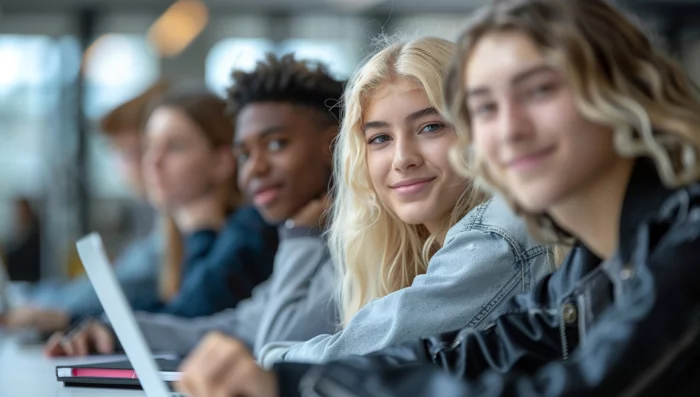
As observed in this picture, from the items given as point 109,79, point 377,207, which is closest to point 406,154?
point 377,207

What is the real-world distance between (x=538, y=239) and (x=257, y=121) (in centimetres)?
108

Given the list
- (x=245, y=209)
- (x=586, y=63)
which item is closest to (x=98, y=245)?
(x=586, y=63)

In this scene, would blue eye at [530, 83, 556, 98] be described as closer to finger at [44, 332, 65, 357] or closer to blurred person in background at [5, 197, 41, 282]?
finger at [44, 332, 65, 357]

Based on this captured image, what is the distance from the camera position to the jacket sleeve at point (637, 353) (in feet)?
2.40

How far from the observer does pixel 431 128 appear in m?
1.32

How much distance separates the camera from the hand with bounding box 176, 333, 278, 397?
84 cm

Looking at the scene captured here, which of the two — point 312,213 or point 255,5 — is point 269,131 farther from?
point 255,5

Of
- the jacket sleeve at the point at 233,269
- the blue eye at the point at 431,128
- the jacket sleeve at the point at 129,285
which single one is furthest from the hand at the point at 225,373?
the jacket sleeve at the point at 129,285

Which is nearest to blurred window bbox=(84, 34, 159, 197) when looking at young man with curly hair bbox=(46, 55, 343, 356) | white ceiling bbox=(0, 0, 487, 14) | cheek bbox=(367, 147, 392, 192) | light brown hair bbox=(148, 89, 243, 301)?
white ceiling bbox=(0, 0, 487, 14)

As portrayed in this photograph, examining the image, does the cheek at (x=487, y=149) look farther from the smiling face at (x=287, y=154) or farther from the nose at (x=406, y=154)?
the smiling face at (x=287, y=154)

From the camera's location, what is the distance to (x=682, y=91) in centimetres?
86

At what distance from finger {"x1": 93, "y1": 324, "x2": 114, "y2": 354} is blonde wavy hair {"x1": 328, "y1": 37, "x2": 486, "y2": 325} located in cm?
73

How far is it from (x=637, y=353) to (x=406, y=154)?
0.62 meters

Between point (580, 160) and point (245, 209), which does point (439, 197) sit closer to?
point (580, 160)
